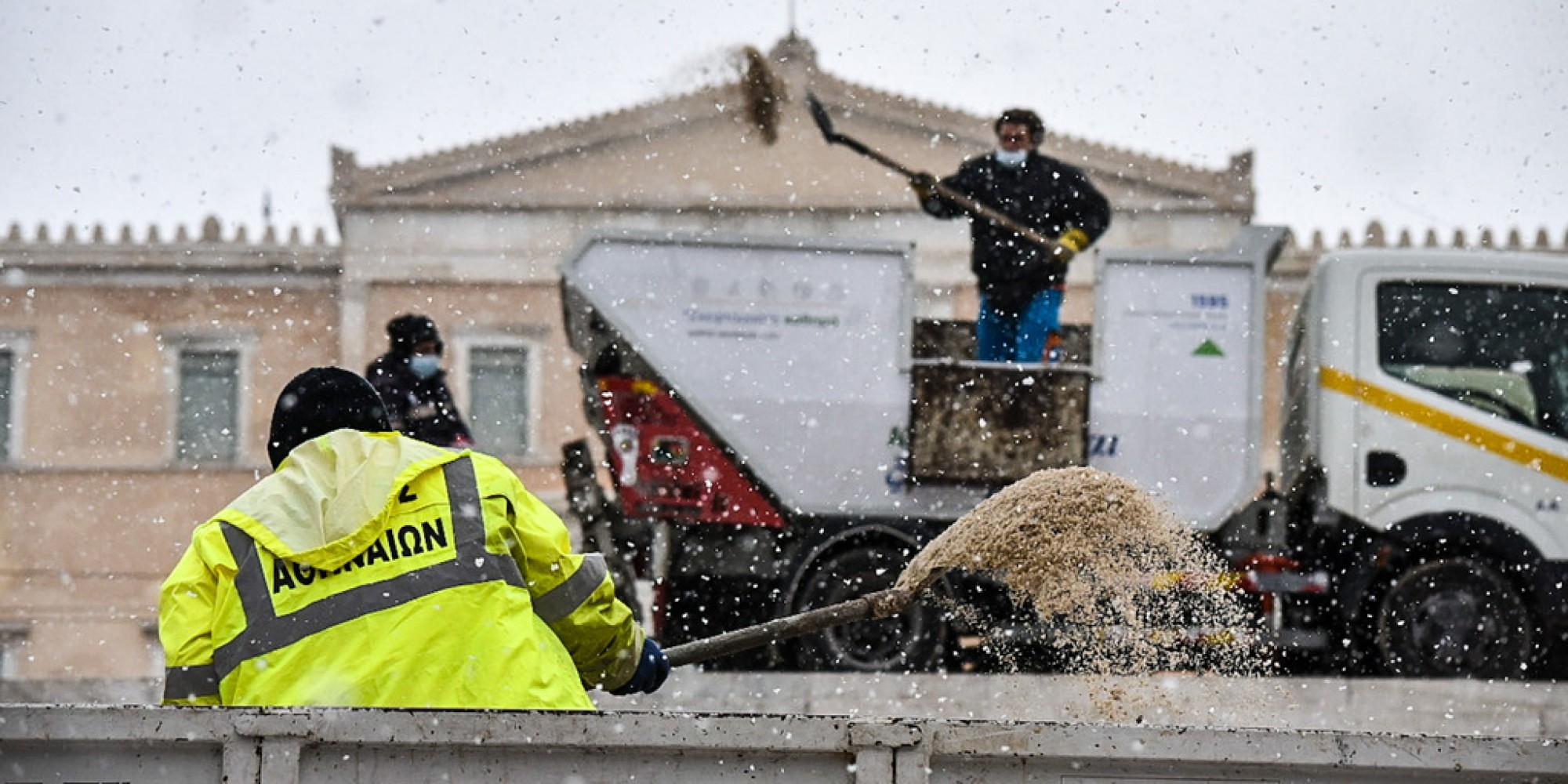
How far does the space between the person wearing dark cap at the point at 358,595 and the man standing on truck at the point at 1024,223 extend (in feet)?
17.9

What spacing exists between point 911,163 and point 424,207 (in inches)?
211

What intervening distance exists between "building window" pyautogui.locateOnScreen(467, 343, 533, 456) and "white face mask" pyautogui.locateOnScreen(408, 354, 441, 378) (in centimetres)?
1294

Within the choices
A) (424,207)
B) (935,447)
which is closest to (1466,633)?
(935,447)

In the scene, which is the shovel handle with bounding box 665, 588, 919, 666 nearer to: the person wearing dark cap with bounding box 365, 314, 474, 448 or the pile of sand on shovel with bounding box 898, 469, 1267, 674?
the pile of sand on shovel with bounding box 898, 469, 1267, 674

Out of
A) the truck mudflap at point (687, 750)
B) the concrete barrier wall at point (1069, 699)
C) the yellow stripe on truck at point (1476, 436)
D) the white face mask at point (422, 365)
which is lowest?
the concrete barrier wall at point (1069, 699)

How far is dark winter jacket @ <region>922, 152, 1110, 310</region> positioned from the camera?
29.1 ft

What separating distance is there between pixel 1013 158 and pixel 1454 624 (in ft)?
9.14

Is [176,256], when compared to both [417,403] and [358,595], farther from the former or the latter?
[358,595]

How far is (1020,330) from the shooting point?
8.80 metres

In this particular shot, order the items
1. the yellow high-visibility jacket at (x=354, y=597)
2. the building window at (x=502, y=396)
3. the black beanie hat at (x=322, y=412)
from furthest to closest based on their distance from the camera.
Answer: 1. the building window at (x=502, y=396)
2. the black beanie hat at (x=322, y=412)
3. the yellow high-visibility jacket at (x=354, y=597)

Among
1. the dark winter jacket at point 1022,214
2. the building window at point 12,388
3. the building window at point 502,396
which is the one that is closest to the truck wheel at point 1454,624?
the dark winter jacket at point 1022,214

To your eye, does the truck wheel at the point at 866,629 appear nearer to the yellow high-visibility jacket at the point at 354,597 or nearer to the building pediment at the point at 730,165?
the yellow high-visibility jacket at the point at 354,597

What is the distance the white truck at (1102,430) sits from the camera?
27.6 ft

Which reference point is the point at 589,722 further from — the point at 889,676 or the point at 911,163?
the point at 911,163
